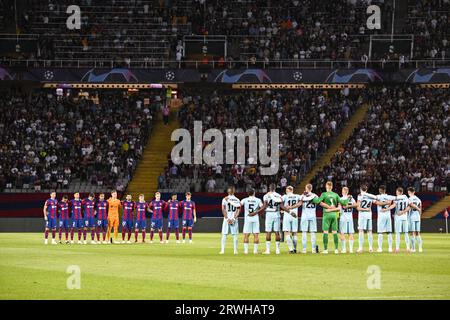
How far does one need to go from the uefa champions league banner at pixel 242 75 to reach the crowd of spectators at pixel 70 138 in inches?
103

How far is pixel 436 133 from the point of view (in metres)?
64.6

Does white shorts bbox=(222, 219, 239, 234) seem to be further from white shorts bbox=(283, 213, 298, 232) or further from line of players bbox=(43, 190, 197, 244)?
line of players bbox=(43, 190, 197, 244)

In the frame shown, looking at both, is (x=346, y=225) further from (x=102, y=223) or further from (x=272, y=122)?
(x=272, y=122)

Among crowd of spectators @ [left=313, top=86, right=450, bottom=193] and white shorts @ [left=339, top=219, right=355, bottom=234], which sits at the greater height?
crowd of spectators @ [left=313, top=86, right=450, bottom=193]

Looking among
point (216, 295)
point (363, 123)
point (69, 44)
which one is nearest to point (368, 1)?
point (363, 123)

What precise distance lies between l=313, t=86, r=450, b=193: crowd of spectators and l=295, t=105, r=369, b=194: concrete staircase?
2.79ft

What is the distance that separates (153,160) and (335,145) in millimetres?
11655

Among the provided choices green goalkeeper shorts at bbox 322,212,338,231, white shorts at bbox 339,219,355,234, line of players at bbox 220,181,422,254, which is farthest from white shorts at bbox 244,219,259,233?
white shorts at bbox 339,219,355,234

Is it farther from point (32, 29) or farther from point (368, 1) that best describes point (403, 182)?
point (32, 29)

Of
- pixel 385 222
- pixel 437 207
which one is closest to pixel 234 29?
pixel 437 207

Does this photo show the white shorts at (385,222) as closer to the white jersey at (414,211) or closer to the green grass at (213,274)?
the white jersey at (414,211)

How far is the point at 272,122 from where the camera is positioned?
219 ft

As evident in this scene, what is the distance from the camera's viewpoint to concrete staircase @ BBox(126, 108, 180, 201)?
6256cm

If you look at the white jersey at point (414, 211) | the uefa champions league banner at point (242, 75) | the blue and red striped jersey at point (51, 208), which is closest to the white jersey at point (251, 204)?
the white jersey at point (414, 211)
